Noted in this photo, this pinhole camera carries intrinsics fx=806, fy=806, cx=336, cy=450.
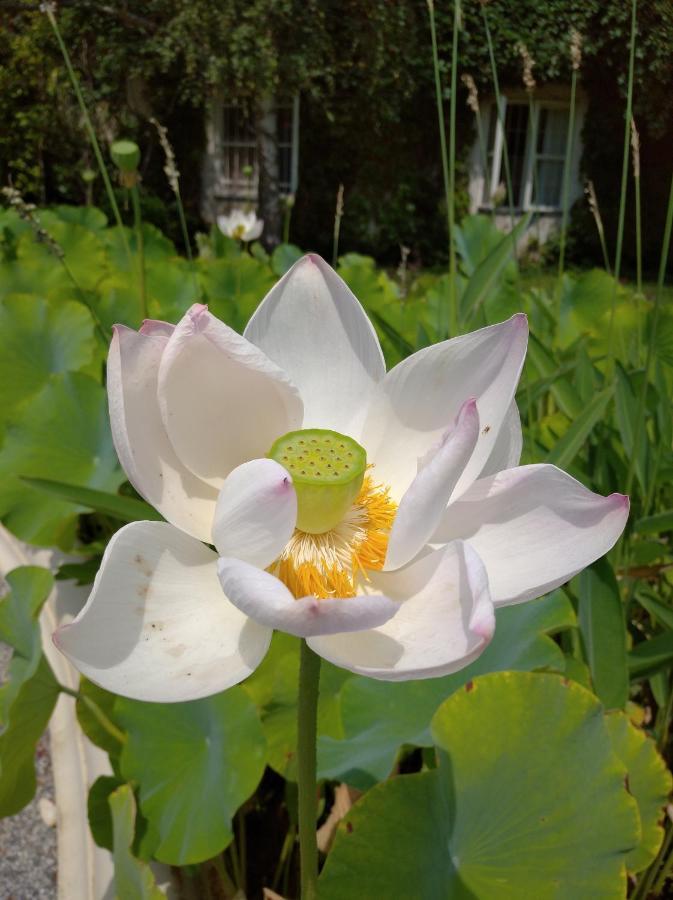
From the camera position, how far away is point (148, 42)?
725cm

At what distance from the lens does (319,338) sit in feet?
1.87

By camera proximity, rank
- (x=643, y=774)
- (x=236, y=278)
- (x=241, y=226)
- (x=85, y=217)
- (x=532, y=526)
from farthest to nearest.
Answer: (x=241, y=226) < (x=85, y=217) < (x=236, y=278) < (x=643, y=774) < (x=532, y=526)

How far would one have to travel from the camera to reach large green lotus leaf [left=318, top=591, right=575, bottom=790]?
26.2 inches

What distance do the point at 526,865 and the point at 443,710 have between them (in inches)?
4.3

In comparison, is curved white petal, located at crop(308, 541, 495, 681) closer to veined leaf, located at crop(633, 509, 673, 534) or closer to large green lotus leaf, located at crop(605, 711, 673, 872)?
large green lotus leaf, located at crop(605, 711, 673, 872)

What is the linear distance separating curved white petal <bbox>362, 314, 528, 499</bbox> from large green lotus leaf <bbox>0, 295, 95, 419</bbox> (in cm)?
97

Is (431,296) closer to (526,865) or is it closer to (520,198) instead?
(526,865)

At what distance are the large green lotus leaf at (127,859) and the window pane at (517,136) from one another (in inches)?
377

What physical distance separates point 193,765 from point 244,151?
9149 mm

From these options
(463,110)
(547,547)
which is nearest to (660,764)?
(547,547)

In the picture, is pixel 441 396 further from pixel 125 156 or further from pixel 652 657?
pixel 125 156

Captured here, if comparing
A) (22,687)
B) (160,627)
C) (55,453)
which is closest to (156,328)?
(160,627)

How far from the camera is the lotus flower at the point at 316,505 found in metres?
0.41

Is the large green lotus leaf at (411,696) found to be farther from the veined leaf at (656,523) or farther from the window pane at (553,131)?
the window pane at (553,131)
